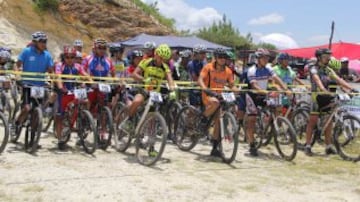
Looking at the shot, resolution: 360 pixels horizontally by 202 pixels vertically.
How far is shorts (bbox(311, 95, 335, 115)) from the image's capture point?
9.92 m

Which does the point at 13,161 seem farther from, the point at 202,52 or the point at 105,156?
the point at 202,52

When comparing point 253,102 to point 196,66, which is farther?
point 196,66

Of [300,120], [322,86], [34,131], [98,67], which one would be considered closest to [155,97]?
[98,67]

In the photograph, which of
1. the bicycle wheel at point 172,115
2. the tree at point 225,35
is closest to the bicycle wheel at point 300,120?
the bicycle wheel at point 172,115

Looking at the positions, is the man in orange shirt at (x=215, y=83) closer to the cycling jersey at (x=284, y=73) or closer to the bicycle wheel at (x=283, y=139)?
the bicycle wheel at (x=283, y=139)

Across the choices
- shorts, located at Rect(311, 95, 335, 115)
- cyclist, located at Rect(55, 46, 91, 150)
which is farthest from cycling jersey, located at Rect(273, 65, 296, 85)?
cyclist, located at Rect(55, 46, 91, 150)

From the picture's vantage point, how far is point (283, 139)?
31.1ft

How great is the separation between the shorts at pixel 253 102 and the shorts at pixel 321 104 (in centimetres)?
99

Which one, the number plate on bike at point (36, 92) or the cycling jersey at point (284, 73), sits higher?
the cycling jersey at point (284, 73)

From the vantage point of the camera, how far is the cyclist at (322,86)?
31.9ft

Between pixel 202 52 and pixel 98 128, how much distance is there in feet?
11.8

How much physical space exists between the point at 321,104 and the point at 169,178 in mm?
3977

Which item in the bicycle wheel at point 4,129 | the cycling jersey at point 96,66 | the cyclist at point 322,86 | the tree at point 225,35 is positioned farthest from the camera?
the tree at point 225,35

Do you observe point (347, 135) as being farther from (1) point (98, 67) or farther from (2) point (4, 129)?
(2) point (4, 129)
